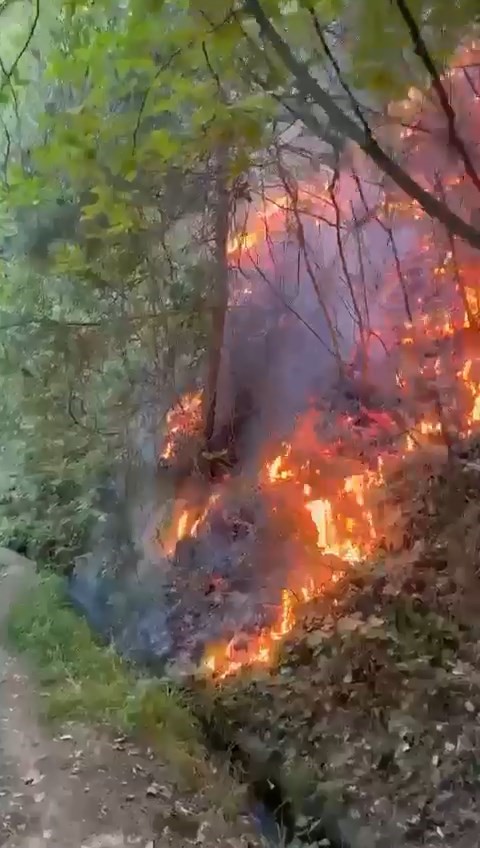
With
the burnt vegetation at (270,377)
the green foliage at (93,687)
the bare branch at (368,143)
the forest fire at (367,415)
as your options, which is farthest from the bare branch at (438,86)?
the green foliage at (93,687)

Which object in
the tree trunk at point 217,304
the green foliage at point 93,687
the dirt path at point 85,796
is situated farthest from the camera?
the tree trunk at point 217,304

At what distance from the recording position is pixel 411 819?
9.23 feet

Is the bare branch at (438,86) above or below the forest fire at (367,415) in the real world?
above

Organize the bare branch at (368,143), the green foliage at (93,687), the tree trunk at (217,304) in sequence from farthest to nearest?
the tree trunk at (217,304) < the green foliage at (93,687) < the bare branch at (368,143)

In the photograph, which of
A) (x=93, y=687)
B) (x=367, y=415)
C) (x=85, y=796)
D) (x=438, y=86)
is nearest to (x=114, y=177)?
(x=438, y=86)

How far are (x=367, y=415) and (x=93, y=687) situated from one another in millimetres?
1701

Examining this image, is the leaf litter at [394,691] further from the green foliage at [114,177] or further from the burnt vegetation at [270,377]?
the green foliage at [114,177]

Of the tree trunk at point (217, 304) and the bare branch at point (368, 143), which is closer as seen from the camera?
the bare branch at point (368, 143)

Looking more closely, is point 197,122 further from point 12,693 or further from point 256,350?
point 12,693

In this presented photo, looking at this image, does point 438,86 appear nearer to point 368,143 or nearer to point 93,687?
point 368,143

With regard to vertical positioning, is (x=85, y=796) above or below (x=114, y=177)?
below

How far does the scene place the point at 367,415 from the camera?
12.2ft

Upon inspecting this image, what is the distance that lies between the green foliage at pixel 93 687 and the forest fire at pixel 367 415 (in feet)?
0.98

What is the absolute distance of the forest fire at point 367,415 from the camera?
3.54m
